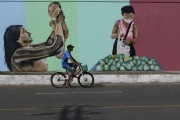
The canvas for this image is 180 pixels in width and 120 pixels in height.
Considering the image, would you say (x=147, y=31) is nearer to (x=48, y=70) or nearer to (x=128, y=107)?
(x=48, y=70)

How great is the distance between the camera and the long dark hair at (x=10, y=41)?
1995 cm

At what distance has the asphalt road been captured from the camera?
388 inches

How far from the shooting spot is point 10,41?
2003cm

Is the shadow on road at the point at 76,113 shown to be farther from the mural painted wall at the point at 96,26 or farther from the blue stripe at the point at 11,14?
the blue stripe at the point at 11,14

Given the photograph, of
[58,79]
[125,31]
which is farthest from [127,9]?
[58,79]

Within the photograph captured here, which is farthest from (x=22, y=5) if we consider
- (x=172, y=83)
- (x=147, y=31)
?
(x=172, y=83)

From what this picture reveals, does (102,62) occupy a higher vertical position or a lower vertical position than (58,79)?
higher

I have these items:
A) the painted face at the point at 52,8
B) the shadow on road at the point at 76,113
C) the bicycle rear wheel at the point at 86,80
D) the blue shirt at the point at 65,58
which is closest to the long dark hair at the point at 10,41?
the painted face at the point at 52,8

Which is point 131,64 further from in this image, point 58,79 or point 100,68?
point 58,79

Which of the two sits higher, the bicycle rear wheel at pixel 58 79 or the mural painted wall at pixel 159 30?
the mural painted wall at pixel 159 30

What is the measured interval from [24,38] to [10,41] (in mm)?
637

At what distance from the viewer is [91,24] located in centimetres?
2006

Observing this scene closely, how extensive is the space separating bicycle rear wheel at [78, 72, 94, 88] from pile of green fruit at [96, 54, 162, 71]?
9.01ft

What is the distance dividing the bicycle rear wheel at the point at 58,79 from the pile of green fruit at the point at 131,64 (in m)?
3.10
